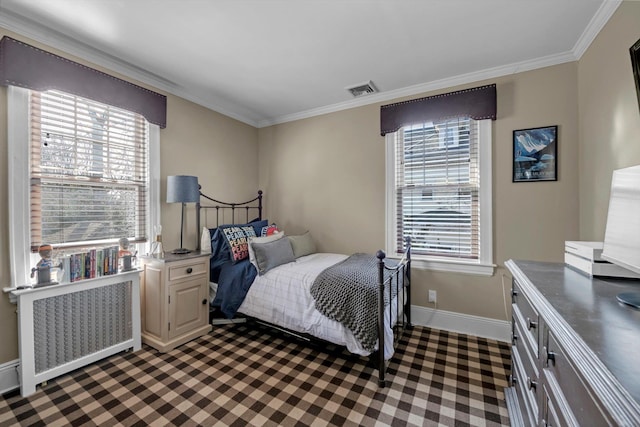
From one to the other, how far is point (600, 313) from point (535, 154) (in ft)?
6.45

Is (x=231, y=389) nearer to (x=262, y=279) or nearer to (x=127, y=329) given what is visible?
(x=262, y=279)

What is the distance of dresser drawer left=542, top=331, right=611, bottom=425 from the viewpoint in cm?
65

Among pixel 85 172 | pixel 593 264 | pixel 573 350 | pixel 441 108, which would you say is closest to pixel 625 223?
pixel 593 264

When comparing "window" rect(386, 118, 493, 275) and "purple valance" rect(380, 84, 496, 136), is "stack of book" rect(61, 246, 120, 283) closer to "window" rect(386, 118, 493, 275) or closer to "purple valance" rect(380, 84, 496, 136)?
"window" rect(386, 118, 493, 275)

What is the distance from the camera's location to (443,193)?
2.75 m

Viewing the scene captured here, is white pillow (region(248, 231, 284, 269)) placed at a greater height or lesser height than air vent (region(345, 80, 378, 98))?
lesser

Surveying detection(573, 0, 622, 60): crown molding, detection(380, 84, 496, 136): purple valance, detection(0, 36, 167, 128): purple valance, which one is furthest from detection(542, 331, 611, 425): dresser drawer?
detection(0, 36, 167, 128): purple valance

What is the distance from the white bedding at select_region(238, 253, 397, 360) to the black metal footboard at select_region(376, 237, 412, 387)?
8 centimetres

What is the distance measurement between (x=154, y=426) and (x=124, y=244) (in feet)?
4.63

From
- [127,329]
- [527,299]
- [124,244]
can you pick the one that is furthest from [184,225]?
[527,299]

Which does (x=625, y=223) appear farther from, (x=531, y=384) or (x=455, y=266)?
(x=455, y=266)

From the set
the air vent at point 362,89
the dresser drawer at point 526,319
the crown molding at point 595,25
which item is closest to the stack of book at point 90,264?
the air vent at point 362,89

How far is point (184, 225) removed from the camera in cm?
291

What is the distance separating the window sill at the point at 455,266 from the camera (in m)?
2.54
